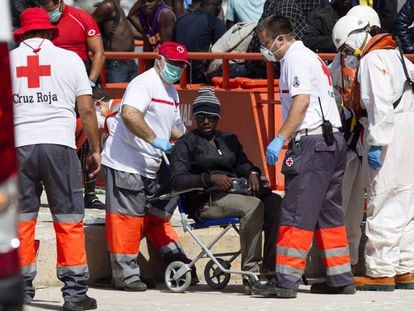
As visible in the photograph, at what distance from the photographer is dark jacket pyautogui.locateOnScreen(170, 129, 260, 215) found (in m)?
9.79

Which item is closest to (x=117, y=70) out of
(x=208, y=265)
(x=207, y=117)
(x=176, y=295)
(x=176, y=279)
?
(x=207, y=117)

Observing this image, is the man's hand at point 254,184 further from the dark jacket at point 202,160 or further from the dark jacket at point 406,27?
the dark jacket at point 406,27

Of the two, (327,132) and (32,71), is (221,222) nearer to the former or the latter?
(327,132)

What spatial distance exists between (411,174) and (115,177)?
2.12 metres

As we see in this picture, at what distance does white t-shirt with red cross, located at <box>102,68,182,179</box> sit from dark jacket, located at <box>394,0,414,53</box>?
3.21m

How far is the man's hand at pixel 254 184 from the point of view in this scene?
390 inches

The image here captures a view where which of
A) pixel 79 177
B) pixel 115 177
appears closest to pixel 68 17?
pixel 115 177

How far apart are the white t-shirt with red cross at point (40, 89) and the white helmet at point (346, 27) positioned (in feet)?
7.06

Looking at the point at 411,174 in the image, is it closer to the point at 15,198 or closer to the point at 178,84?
the point at 178,84

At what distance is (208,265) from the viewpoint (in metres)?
10.2

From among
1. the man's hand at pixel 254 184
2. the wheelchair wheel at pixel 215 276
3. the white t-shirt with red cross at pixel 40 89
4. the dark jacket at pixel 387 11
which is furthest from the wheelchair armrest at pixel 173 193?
the dark jacket at pixel 387 11

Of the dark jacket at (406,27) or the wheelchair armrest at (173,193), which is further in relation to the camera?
the dark jacket at (406,27)

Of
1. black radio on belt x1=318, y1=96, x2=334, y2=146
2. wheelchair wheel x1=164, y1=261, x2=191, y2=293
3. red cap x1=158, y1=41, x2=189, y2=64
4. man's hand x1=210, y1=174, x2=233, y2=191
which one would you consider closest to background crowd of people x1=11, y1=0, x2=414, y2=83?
red cap x1=158, y1=41, x2=189, y2=64

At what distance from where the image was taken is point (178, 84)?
13367 millimetres
